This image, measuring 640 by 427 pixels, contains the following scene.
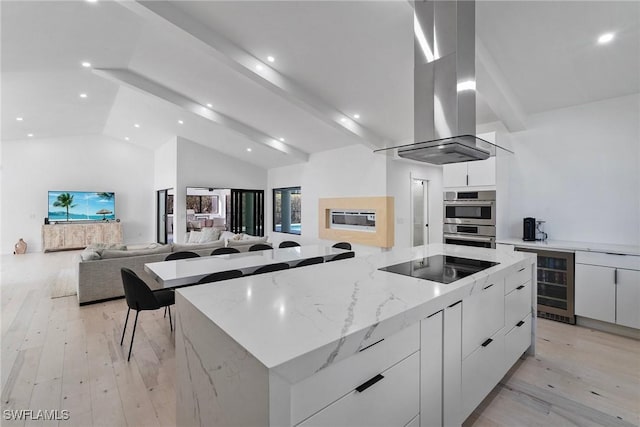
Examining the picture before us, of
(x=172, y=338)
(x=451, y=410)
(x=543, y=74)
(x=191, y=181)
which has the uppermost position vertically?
(x=543, y=74)

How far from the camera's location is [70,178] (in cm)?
863

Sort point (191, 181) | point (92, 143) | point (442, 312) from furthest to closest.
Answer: point (92, 143), point (191, 181), point (442, 312)

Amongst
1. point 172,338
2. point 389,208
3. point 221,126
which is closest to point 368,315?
point 172,338

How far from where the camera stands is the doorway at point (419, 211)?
6619 millimetres

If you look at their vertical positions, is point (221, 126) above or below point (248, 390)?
above

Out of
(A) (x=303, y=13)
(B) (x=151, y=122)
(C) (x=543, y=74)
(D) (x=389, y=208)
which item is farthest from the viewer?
(B) (x=151, y=122)

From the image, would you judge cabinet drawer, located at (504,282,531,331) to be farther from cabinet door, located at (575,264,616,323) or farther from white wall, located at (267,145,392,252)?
white wall, located at (267,145,392,252)

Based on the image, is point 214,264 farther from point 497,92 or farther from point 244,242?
point 497,92

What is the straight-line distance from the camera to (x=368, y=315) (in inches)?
45.6

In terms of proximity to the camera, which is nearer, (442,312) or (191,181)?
(442,312)

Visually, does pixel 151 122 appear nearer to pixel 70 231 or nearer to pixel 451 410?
pixel 70 231

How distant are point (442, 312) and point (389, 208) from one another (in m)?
4.52

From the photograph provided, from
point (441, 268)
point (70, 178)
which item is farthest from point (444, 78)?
point (70, 178)

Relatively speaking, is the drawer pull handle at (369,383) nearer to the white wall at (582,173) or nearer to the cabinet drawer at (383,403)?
the cabinet drawer at (383,403)
